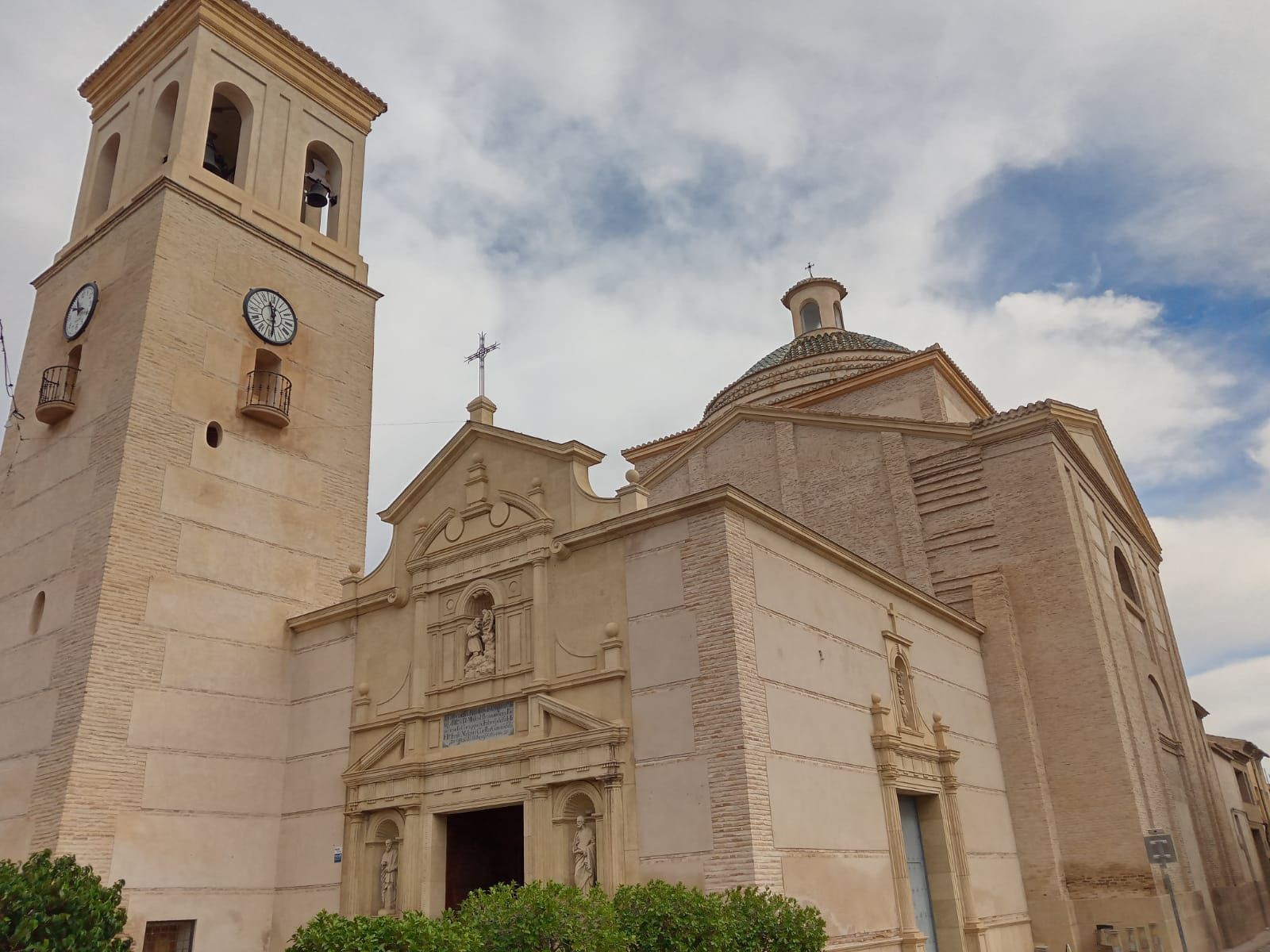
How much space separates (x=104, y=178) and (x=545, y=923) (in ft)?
64.3

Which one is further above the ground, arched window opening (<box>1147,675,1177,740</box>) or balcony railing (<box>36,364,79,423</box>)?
balcony railing (<box>36,364,79,423</box>)

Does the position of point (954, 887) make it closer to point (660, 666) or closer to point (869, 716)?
point (869, 716)

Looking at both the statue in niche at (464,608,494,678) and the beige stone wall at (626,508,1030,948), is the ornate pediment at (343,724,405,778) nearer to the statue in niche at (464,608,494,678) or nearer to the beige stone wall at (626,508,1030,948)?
the statue in niche at (464,608,494,678)

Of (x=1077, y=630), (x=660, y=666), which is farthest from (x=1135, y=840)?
(x=660, y=666)

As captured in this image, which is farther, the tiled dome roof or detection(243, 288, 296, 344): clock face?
the tiled dome roof

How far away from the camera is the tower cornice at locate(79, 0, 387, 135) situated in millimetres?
21078

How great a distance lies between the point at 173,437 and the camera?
699 inches

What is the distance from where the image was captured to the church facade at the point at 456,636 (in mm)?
13117

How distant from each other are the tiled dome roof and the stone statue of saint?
21.1 metres

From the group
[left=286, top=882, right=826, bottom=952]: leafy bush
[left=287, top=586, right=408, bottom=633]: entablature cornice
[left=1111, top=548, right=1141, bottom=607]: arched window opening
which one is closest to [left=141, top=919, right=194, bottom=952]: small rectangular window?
[left=287, top=586, right=408, bottom=633]: entablature cornice

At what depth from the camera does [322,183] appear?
75.9 ft

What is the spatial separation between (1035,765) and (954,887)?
13.7 feet

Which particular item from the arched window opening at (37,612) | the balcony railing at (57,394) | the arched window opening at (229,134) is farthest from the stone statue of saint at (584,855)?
the arched window opening at (229,134)

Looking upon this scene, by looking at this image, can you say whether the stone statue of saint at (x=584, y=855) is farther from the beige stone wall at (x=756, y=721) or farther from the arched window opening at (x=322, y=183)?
the arched window opening at (x=322, y=183)
